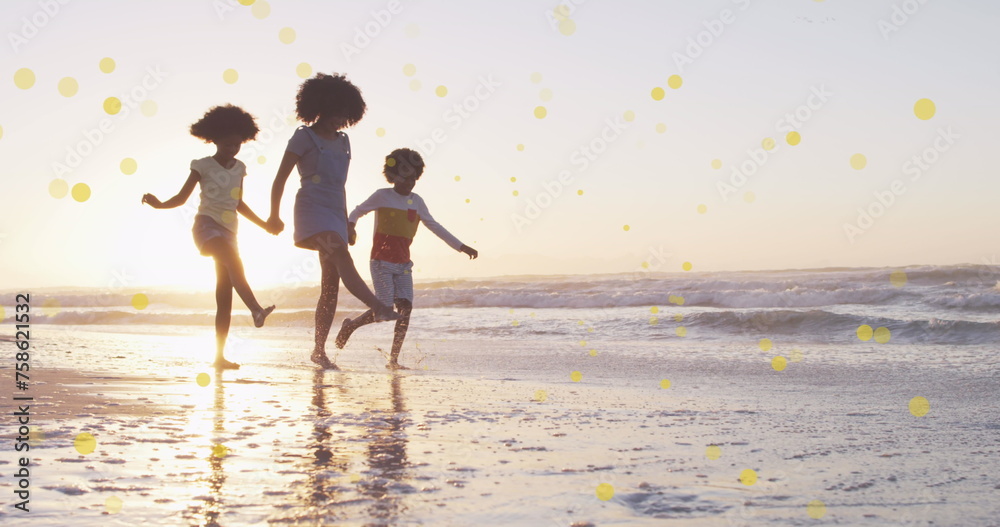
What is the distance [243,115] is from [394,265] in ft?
5.23

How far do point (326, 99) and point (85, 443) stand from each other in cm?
303

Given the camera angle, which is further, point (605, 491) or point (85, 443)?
point (85, 443)

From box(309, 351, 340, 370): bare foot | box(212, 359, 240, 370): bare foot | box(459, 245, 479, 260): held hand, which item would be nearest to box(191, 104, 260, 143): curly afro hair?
box(212, 359, 240, 370): bare foot

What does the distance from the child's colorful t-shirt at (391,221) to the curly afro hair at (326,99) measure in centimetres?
101

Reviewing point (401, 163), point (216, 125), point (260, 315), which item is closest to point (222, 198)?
point (216, 125)

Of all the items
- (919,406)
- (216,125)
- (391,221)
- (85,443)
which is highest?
(216,125)

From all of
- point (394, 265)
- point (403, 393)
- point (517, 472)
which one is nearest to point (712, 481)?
point (517, 472)

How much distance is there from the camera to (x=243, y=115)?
5.44 metres

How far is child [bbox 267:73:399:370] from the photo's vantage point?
4.95 meters

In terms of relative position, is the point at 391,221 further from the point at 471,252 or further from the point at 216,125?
the point at 216,125

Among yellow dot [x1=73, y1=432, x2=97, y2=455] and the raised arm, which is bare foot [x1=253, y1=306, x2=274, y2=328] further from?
yellow dot [x1=73, y1=432, x2=97, y2=455]

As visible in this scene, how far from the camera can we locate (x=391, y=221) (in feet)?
20.1

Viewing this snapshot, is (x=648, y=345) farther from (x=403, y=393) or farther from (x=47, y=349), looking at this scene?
(x=47, y=349)

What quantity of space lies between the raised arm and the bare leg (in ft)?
1.58
